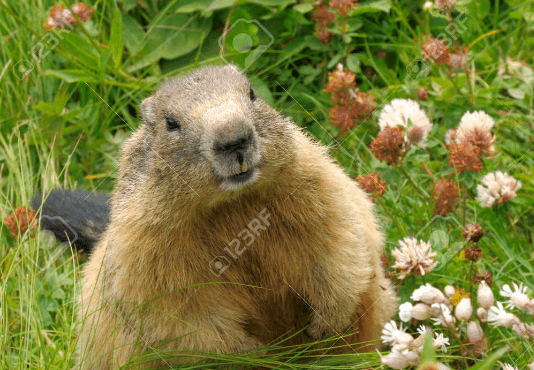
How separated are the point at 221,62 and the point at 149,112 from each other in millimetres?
2091

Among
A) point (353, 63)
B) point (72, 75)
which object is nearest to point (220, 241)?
point (353, 63)

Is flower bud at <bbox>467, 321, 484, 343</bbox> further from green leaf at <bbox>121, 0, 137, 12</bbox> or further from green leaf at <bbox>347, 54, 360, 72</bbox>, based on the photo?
green leaf at <bbox>121, 0, 137, 12</bbox>

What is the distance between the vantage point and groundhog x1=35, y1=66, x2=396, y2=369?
2.91 m

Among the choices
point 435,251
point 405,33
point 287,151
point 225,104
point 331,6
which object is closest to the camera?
point 225,104

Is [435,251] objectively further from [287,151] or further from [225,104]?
[225,104]

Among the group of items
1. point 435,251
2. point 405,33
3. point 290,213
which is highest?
point 290,213

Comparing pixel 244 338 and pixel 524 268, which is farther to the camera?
pixel 524 268

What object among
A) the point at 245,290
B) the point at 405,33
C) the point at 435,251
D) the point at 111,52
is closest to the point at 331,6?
the point at 405,33

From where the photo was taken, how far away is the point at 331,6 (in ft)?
16.5

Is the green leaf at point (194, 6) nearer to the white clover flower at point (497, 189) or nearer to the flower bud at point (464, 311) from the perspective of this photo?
the white clover flower at point (497, 189)

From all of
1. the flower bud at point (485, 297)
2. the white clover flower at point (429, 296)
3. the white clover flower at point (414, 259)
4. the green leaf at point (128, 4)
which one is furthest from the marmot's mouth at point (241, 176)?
the green leaf at point (128, 4)

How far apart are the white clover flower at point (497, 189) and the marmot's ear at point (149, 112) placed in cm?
225

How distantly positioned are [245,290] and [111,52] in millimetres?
2854

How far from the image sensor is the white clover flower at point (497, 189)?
3911 millimetres
